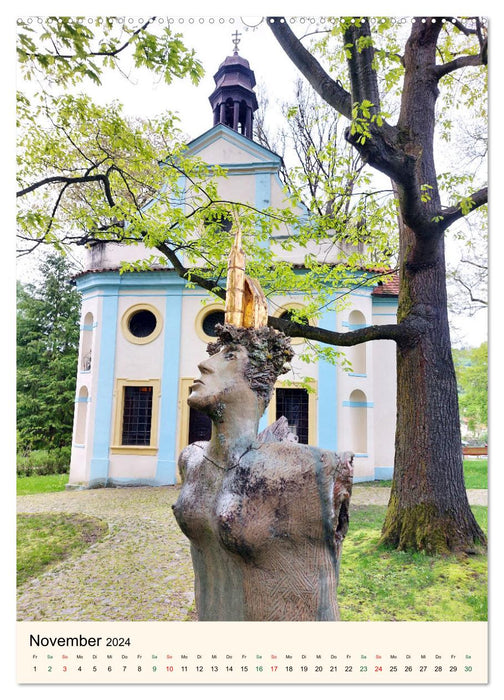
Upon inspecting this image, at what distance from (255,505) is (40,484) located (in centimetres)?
306

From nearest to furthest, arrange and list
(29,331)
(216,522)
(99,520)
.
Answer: (216,522)
(29,331)
(99,520)

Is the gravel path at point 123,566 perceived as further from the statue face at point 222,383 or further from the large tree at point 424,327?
the statue face at point 222,383

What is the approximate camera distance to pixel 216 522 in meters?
1.36

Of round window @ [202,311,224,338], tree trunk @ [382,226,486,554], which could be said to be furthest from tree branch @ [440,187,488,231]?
round window @ [202,311,224,338]

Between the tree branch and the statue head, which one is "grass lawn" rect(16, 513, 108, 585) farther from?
the tree branch

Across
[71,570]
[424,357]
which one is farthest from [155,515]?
[424,357]

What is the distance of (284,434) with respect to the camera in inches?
67.2

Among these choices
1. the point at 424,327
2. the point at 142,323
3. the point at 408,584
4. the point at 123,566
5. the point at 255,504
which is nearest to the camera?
the point at 255,504

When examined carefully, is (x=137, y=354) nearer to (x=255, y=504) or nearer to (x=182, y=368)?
(x=182, y=368)

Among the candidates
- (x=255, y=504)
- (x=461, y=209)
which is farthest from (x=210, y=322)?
(x=255, y=504)

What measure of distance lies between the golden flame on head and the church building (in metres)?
3.20

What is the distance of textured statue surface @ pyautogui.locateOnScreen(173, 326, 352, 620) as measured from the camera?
1324mm

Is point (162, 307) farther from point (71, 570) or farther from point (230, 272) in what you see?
point (230, 272)
